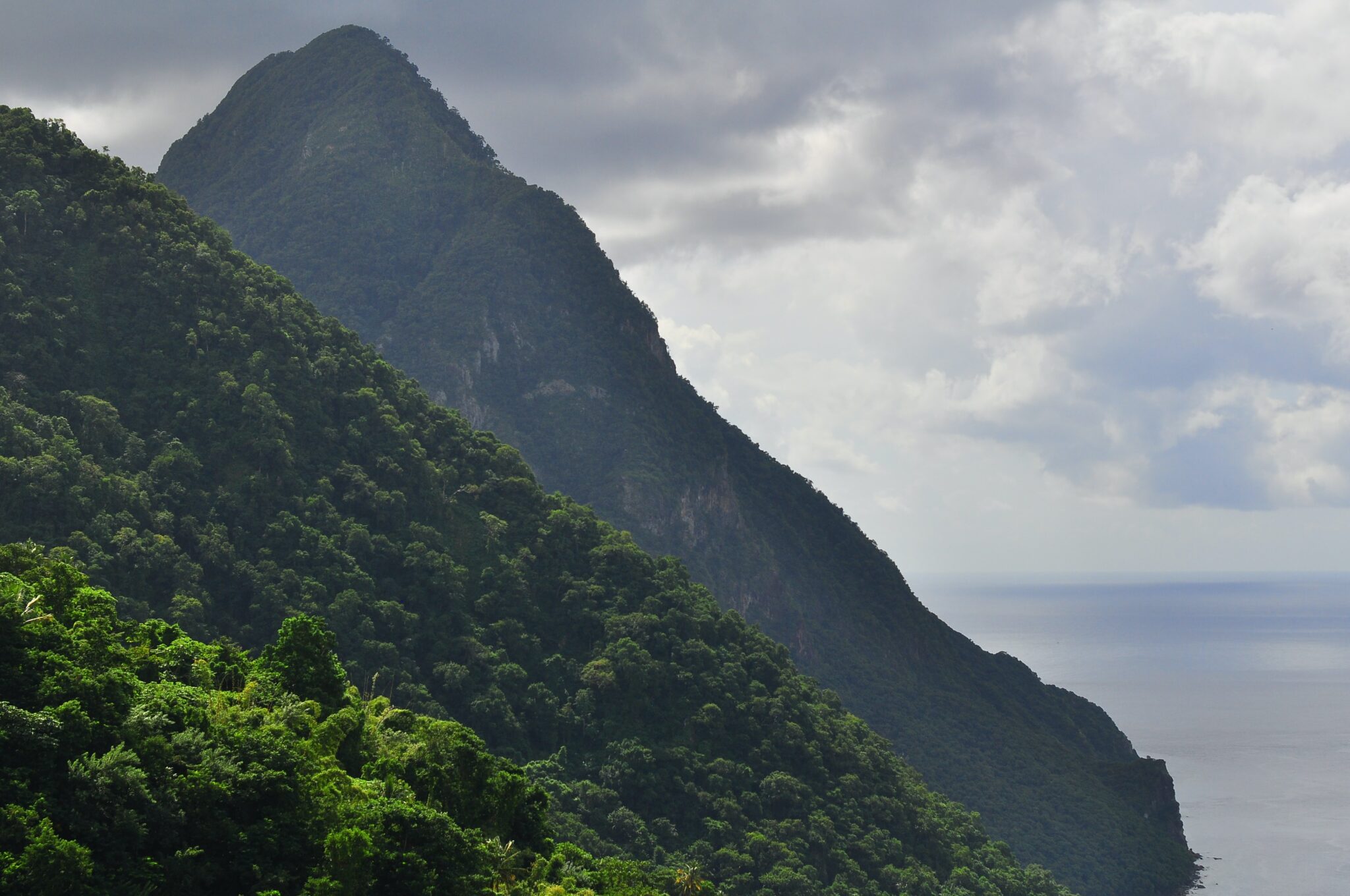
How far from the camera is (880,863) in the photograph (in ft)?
254

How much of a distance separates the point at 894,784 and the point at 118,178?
2570 inches

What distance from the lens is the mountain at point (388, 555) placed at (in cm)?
6719

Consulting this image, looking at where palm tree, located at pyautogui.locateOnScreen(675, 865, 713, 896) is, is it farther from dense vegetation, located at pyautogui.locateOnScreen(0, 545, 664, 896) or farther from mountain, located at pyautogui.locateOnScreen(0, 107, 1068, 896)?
dense vegetation, located at pyautogui.locateOnScreen(0, 545, 664, 896)

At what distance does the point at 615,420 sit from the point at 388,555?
3506 inches

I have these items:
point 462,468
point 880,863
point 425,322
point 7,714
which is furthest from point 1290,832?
point 7,714

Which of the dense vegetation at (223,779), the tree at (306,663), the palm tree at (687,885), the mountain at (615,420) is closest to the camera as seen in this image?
the dense vegetation at (223,779)

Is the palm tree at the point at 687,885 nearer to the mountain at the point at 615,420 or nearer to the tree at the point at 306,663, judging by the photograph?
the tree at the point at 306,663

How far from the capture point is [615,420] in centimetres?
16412

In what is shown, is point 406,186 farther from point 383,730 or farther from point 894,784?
point 383,730

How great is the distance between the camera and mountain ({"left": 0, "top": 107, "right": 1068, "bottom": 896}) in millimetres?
67188

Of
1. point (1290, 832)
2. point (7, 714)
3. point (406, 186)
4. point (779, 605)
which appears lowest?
point (7, 714)

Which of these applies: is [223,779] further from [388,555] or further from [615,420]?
[615,420]

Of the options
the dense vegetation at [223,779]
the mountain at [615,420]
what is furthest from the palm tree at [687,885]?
the mountain at [615,420]

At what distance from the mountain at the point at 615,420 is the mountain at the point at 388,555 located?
44.4 m
